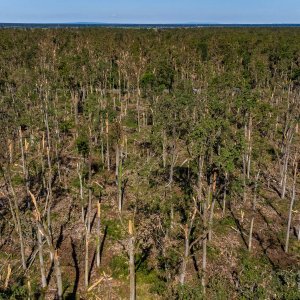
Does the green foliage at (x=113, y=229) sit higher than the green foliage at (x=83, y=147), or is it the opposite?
the green foliage at (x=83, y=147)

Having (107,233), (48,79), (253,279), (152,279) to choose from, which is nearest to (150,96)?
(48,79)

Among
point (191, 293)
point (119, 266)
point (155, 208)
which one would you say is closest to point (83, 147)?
point (155, 208)

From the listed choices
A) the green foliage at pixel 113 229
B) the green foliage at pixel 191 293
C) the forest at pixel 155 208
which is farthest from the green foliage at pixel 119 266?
the green foliage at pixel 191 293

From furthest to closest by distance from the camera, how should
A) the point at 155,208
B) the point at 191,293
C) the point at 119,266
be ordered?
the point at 155,208 → the point at 119,266 → the point at 191,293

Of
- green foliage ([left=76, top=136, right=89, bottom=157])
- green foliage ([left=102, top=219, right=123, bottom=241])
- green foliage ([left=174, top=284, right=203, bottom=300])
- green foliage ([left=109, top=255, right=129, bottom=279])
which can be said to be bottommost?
green foliage ([left=109, top=255, right=129, bottom=279])

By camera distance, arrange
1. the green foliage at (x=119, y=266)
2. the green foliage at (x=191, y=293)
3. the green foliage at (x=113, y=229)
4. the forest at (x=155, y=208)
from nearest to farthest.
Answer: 1. the green foliage at (x=191, y=293)
2. the forest at (x=155, y=208)
3. the green foliage at (x=119, y=266)
4. the green foliage at (x=113, y=229)

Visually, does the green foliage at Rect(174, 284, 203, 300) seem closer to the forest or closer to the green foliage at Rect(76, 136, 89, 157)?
the forest

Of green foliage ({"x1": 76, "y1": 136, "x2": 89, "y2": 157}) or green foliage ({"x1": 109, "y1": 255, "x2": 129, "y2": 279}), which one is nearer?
green foliage ({"x1": 109, "y1": 255, "x2": 129, "y2": 279})

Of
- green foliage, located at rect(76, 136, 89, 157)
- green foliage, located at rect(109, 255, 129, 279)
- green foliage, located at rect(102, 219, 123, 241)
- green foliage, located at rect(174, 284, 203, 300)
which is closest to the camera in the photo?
green foliage, located at rect(174, 284, 203, 300)

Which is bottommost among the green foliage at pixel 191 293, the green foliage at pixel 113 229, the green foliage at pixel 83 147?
the green foliage at pixel 113 229

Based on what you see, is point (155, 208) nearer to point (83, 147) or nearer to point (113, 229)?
point (113, 229)

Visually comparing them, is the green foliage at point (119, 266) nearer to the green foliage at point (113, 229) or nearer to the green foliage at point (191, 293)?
the green foliage at point (113, 229)

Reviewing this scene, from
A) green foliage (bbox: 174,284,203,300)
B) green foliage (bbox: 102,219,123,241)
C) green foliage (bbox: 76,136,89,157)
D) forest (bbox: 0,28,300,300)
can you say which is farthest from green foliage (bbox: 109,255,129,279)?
green foliage (bbox: 76,136,89,157)
